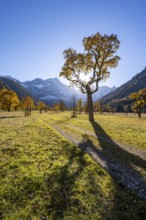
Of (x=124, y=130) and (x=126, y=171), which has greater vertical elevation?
(x=124, y=130)

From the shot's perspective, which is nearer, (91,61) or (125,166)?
(125,166)

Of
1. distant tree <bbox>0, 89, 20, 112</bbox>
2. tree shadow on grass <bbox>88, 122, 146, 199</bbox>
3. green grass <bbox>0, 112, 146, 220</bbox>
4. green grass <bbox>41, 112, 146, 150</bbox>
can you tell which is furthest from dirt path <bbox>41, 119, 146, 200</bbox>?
distant tree <bbox>0, 89, 20, 112</bbox>

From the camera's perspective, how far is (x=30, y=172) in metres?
8.94

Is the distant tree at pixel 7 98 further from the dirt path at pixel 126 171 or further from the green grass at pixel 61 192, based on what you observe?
the dirt path at pixel 126 171

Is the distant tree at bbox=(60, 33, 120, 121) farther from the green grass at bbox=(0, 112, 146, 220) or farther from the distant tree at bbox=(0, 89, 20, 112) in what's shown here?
the distant tree at bbox=(0, 89, 20, 112)

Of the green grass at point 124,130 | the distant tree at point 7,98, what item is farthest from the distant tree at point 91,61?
the distant tree at point 7,98

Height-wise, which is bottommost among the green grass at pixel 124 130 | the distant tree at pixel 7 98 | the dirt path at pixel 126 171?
the dirt path at pixel 126 171

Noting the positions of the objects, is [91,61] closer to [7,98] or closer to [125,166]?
[125,166]

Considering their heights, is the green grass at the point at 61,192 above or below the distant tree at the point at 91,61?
below

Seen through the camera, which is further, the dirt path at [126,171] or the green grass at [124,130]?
the green grass at [124,130]

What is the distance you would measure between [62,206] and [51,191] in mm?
1168

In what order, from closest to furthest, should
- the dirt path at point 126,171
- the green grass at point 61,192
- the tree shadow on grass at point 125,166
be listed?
the green grass at point 61,192 < the dirt path at point 126,171 < the tree shadow on grass at point 125,166

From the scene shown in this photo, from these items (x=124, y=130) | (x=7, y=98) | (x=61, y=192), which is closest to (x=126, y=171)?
(x=61, y=192)

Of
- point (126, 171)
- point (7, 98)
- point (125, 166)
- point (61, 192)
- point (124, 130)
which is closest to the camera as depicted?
point (61, 192)
